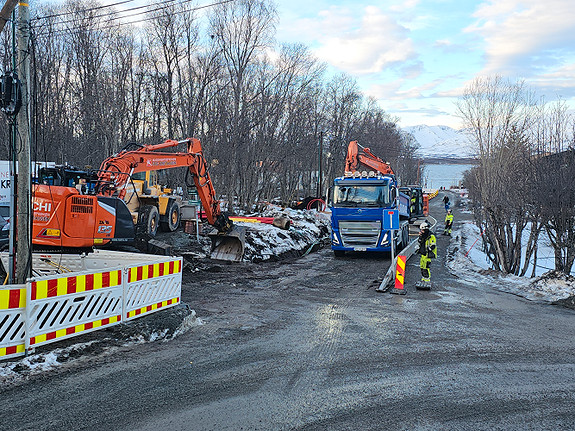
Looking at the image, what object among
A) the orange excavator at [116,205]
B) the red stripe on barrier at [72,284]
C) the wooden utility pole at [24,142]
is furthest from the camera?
the orange excavator at [116,205]

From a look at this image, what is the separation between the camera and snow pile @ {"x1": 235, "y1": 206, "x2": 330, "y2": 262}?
1689 cm

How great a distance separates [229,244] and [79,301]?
9395 millimetres

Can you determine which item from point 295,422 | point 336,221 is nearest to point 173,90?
point 336,221

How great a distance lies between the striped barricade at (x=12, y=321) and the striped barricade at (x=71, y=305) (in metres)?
0.08

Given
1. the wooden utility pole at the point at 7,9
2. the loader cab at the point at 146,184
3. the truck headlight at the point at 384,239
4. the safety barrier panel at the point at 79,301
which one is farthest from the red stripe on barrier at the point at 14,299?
the truck headlight at the point at 384,239

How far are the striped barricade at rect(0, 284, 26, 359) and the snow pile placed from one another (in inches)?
406

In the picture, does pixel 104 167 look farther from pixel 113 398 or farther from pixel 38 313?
pixel 113 398

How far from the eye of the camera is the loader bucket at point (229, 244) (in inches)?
610

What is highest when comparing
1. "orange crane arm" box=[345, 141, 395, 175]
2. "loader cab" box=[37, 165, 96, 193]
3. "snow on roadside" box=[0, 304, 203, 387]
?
"orange crane arm" box=[345, 141, 395, 175]

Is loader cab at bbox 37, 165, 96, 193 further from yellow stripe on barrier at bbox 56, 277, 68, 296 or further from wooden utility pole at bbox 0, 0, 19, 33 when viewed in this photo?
yellow stripe on barrier at bbox 56, 277, 68, 296

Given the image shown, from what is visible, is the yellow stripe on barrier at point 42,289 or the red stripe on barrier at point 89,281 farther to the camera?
the red stripe on barrier at point 89,281

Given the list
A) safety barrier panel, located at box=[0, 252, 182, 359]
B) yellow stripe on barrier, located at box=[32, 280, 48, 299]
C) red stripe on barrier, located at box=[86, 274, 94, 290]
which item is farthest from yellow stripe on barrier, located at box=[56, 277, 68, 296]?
red stripe on barrier, located at box=[86, 274, 94, 290]

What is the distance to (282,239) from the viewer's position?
18969 mm

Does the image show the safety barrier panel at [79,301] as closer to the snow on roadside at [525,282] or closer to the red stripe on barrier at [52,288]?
the red stripe on barrier at [52,288]
